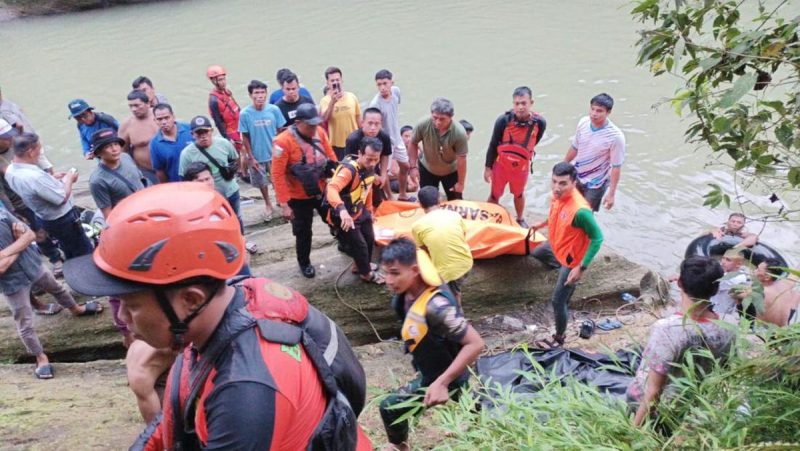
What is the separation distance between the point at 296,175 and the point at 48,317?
8.62 ft

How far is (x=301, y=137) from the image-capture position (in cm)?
514

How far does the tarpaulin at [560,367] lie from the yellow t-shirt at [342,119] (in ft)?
11.2

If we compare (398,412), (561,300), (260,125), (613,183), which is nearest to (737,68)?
(398,412)

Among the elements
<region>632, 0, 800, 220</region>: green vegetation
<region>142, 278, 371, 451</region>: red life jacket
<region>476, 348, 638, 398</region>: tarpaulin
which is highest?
<region>632, 0, 800, 220</region>: green vegetation

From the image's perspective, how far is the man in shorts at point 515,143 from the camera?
6.27 meters

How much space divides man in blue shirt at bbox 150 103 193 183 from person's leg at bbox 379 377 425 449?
3.40m

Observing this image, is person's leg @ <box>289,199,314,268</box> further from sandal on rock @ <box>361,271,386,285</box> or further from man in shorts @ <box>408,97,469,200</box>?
man in shorts @ <box>408,97,469,200</box>

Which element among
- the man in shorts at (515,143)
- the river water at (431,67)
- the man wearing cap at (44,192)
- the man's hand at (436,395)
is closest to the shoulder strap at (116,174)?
the man wearing cap at (44,192)

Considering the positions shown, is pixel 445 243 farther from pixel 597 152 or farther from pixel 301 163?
pixel 597 152

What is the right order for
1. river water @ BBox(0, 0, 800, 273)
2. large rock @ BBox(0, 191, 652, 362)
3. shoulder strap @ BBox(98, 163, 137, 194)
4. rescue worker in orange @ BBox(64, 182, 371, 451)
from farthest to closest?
river water @ BBox(0, 0, 800, 273) < large rock @ BBox(0, 191, 652, 362) < shoulder strap @ BBox(98, 163, 137, 194) < rescue worker in orange @ BBox(64, 182, 371, 451)

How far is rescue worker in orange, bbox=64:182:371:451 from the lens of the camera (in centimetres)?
163

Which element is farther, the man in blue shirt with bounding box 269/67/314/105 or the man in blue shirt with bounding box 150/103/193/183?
the man in blue shirt with bounding box 269/67/314/105

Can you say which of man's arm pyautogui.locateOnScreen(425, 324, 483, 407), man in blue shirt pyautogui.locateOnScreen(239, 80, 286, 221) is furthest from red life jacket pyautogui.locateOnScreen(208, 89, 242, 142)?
man's arm pyautogui.locateOnScreen(425, 324, 483, 407)

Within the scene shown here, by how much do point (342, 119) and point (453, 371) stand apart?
4.54 m
